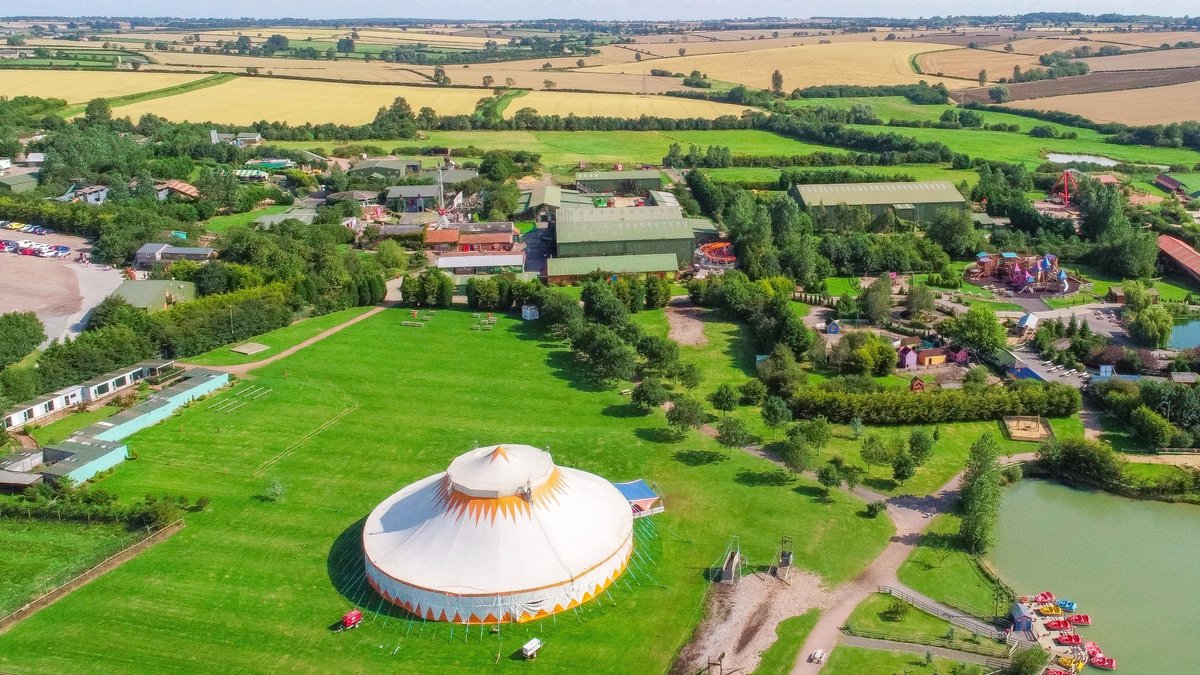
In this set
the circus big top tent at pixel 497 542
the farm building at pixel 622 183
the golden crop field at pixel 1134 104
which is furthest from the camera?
the golden crop field at pixel 1134 104

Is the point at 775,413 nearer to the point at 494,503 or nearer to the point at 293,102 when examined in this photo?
the point at 494,503

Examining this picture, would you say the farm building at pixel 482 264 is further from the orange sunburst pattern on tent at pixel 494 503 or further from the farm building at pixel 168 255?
the orange sunburst pattern on tent at pixel 494 503

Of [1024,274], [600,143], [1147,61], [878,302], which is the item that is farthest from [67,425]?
[1147,61]

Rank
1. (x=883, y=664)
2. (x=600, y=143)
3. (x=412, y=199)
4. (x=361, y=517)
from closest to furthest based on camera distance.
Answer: (x=883, y=664) → (x=361, y=517) → (x=412, y=199) → (x=600, y=143)

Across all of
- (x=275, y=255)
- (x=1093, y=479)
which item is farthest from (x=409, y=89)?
(x=1093, y=479)

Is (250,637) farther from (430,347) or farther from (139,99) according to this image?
(139,99)

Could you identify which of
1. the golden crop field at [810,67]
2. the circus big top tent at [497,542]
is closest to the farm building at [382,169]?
the circus big top tent at [497,542]

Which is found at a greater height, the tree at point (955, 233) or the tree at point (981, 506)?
the tree at point (955, 233)
